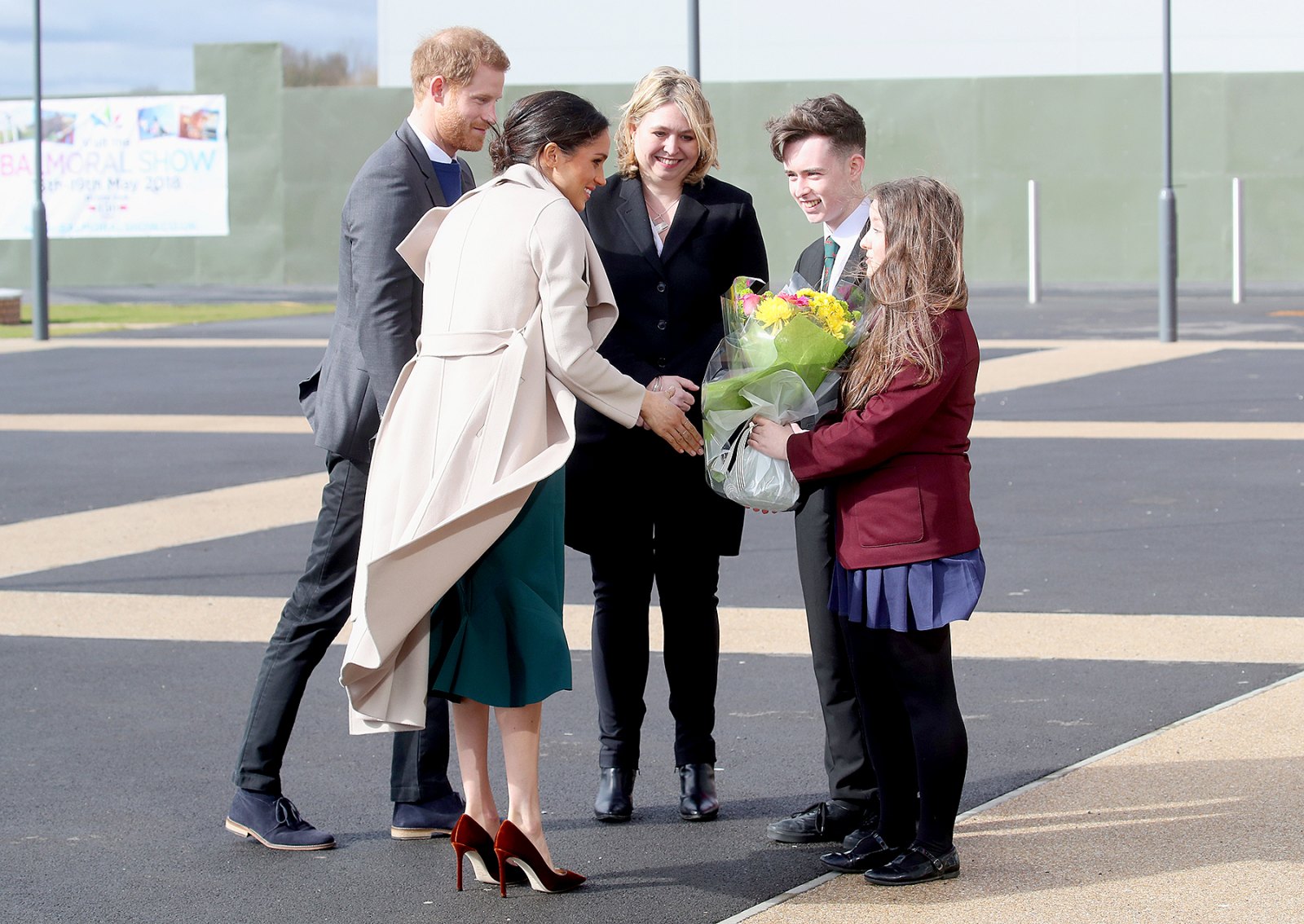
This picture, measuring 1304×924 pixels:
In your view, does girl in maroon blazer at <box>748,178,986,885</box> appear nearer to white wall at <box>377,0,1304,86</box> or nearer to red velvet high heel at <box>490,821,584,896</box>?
red velvet high heel at <box>490,821,584,896</box>

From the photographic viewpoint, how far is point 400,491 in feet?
12.7

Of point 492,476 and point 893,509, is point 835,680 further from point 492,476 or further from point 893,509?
point 492,476

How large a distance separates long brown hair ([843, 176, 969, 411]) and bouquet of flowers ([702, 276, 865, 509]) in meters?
0.12

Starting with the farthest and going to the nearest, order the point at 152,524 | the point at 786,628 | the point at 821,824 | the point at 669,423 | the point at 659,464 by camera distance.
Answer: the point at 152,524, the point at 786,628, the point at 659,464, the point at 821,824, the point at 669,423

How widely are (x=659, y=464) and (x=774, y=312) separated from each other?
0.85 metres

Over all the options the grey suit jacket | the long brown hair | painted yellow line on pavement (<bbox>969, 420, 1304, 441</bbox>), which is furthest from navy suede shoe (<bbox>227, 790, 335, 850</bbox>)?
painted yellow line on pavement (<bbox>969, 420, 1304, 441</bbox>)

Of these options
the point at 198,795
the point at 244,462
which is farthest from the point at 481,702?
the point at 244,462

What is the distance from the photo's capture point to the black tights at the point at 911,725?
4.00 m

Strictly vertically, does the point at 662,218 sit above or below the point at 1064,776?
above

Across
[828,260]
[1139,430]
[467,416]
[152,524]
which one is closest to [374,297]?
[467,416]

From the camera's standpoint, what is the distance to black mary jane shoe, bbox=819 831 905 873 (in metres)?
4.10

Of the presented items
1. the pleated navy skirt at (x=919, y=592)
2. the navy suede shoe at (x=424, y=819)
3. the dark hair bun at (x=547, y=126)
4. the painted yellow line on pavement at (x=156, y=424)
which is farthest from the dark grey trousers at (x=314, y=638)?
the painted yellow line on pavement at (x=156, y=424)

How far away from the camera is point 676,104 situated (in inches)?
179

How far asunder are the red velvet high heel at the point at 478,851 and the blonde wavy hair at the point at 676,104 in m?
1.72
